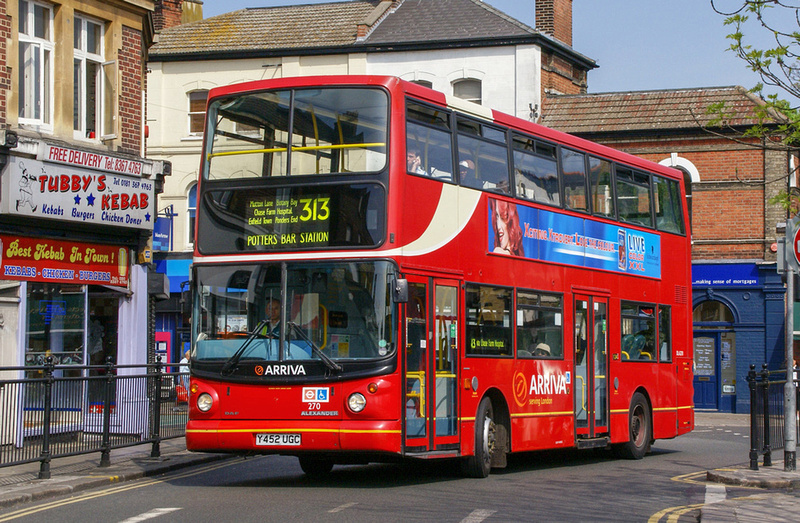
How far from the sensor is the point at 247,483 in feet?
43.0

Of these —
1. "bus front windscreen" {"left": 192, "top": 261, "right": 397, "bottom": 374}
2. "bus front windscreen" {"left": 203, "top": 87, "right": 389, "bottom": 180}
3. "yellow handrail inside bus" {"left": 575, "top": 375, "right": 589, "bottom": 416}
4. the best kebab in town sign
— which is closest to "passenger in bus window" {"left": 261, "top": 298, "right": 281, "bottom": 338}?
"bus front windscreen" {"left": 192, "top": 261, "right": 397, "bottom": 374}

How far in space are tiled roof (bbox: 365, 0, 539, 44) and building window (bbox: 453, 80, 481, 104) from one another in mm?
1395

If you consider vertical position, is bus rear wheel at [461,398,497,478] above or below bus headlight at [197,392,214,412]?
below

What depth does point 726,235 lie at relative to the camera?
33094 mm

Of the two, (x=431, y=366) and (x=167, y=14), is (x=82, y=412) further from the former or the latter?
(x=167, y=14)

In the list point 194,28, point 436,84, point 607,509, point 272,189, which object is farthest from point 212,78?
point 607,509

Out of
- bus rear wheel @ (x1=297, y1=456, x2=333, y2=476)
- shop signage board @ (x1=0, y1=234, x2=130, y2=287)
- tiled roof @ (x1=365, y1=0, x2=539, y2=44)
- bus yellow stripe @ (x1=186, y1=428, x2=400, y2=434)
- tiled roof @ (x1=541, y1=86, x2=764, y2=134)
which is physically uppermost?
tiled roof @ (x1=365, y1=0, x2=539, y2=44)

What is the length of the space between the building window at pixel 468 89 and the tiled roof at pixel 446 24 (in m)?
1.40

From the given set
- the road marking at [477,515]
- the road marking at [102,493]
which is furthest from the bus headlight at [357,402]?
the road marking at [102,493]

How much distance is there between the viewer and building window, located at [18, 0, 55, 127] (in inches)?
699

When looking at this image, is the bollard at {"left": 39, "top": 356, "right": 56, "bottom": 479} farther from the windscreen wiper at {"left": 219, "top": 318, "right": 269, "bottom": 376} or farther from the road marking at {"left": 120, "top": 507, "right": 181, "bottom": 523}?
the road marking at {"left": 120, "top": 507, "right": 181, "bottom": 523}

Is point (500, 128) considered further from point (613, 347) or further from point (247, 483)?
point (247, 483)

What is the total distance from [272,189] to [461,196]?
243 cm

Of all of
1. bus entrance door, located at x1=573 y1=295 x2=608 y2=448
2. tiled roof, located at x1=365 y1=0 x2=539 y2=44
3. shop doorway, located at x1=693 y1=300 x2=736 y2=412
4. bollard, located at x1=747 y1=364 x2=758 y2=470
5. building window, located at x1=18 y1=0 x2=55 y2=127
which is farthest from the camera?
tiled roof, located at x1=365 y1=0 x2=539 y2=44
